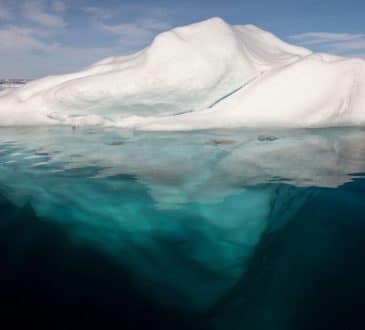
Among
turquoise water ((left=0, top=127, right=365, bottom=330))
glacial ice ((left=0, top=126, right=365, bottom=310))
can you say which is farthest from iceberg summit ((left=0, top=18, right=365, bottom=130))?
turquoise water ((left=0, top=127, right=365, bottom=330))

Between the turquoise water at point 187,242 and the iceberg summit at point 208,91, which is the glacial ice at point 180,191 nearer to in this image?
the turquoise water at point 187,242

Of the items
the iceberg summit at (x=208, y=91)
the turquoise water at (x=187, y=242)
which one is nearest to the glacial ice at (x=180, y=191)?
the turquoise water at (x=187, y=242)

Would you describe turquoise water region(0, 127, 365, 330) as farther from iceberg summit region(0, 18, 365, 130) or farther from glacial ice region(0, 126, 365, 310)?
iceberg summit region(0, 18, 365, 130)

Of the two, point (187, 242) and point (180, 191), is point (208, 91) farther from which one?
point (187, 242)

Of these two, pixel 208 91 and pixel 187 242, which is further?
pixel 208 91

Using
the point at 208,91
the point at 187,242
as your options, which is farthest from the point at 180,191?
the point at 208,91

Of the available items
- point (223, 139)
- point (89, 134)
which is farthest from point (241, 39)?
point (89, 134)
